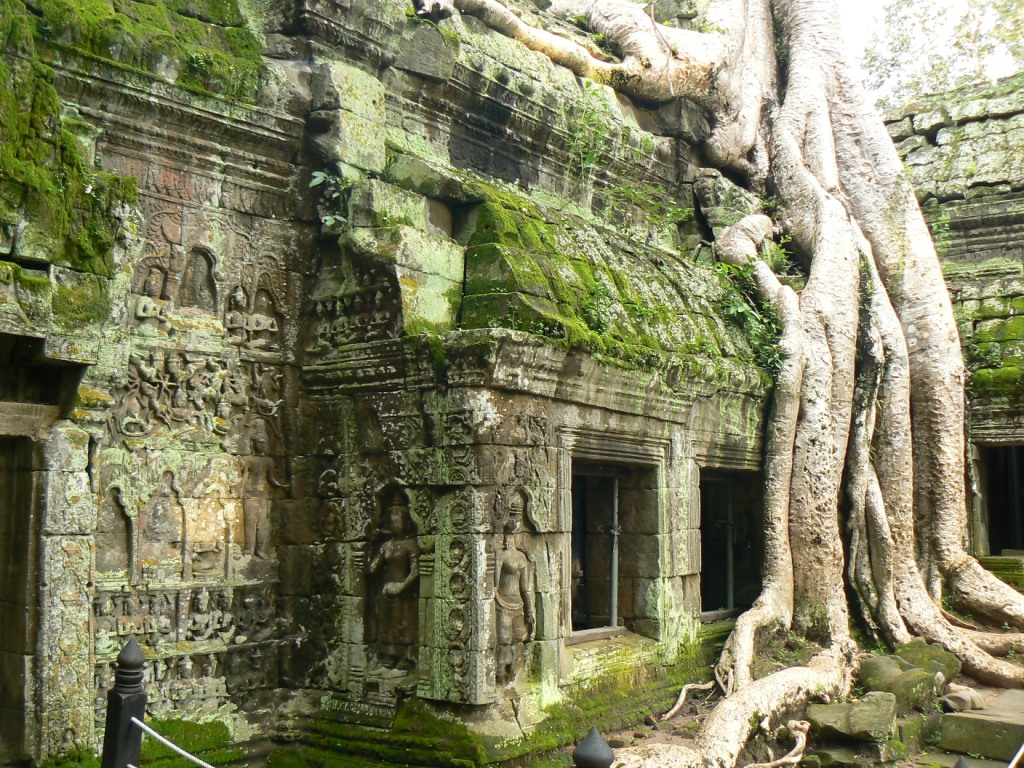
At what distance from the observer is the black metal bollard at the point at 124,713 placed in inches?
126

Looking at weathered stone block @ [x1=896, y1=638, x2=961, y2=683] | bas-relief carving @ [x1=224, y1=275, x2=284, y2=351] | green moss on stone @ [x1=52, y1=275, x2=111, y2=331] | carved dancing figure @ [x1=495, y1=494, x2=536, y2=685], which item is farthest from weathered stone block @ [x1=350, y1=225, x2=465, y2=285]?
weathered stone block @ [x1=896, y1=638, x2=961, y2=683]

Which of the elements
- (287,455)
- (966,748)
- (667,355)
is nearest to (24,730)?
(287,455)

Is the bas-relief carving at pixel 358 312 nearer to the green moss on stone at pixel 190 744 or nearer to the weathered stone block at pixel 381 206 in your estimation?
the weathered stone block at pixel 381 206

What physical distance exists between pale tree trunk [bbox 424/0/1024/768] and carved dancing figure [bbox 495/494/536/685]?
1.37 meters

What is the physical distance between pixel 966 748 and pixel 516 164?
4.24 metres

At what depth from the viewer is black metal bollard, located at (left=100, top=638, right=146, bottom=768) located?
3.21m

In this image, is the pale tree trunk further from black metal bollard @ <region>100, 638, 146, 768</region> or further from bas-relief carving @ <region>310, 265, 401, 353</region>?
black metal bollard @ <region>100, 638, 146, 768</region>

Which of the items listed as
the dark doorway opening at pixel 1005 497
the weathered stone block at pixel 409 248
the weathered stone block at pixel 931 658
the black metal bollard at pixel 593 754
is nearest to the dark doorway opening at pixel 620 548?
the weathered stone block at pixel 409 248

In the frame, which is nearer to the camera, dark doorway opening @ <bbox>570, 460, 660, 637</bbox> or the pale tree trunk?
dark doorway opening @ <bbox>570, 460, 660, 637</bbox>

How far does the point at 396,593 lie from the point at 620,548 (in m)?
1.73

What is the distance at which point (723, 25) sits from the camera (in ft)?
28.9

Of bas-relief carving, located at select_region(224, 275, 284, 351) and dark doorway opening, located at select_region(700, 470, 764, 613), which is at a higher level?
bas-relief carving, located at select_region(224, 275, 284, 351)

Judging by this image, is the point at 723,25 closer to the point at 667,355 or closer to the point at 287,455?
the point at 667,355

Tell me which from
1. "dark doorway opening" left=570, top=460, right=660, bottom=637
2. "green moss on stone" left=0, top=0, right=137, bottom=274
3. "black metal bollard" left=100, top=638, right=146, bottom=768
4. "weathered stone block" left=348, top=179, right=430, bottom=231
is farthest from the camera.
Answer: "dark doorway opening" left=570, top=460, right=660, bottom=637
